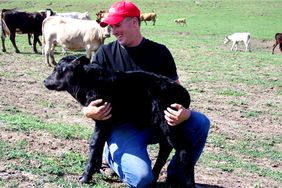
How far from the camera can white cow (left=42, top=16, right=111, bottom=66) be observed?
42.5 feet

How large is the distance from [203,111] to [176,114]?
4237mm

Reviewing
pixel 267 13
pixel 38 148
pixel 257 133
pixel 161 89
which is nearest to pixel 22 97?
pixel 38 148

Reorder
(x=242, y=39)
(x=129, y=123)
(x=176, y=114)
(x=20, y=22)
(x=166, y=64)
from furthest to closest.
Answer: (x=242, y=39), (x=20, y=22), (x=166, y=64), (x=129, y=123), (x=176, y=114)

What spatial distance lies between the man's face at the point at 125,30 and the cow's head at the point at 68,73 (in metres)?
0.40

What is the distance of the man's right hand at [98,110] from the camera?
13.2 ft

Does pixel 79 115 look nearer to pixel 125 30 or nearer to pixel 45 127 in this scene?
pixel 45 127

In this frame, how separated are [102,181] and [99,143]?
1.45 feet

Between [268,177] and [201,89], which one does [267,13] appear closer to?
[201,89]

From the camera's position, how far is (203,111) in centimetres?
812

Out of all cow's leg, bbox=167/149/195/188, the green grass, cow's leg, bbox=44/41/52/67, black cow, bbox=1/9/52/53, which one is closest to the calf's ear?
cow's leg, bbox=167/149/195/188

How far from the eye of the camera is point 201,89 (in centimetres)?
996

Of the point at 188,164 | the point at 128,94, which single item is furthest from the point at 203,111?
the point at 128,94

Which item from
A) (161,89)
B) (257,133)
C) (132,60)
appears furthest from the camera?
(257,133)

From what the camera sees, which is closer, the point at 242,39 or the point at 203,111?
the point at 203,111
